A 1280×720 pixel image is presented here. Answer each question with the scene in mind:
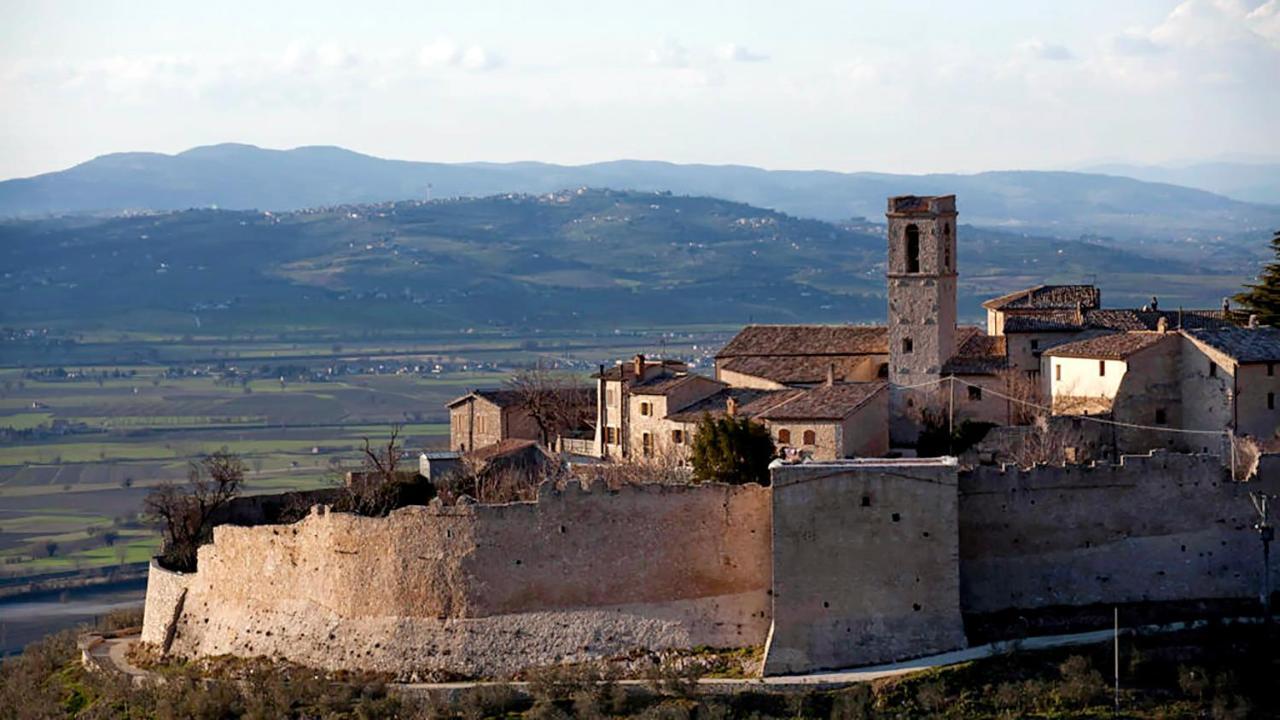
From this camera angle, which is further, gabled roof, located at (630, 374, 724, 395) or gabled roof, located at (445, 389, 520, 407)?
gabled roof, located at (445, 389, 520, 407)

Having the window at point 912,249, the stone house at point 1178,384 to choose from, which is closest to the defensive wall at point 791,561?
the stone house at point 1178,384

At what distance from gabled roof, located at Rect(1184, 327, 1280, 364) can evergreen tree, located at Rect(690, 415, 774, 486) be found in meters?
10.5

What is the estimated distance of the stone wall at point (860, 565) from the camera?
40.2 metres

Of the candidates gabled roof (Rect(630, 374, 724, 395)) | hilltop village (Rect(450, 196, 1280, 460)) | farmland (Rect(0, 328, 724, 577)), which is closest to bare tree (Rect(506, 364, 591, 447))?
hilltop village (Rect(450, 196, 1280, 460))

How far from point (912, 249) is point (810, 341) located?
481 cm

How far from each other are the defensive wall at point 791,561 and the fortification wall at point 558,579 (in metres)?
0.03

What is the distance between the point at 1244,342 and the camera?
50.8m

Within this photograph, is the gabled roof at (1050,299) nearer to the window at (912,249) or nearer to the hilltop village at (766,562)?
the window at (912,249)

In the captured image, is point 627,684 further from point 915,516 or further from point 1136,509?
point 1136,509

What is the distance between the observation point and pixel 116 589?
3401 inches

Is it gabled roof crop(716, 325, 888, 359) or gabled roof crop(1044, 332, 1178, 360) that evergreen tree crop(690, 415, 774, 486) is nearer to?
gabled roof crop(1044, 332, 1178, 360)

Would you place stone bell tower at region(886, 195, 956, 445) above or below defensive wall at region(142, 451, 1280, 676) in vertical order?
above

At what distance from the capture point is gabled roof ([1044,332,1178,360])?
51844 millimetres

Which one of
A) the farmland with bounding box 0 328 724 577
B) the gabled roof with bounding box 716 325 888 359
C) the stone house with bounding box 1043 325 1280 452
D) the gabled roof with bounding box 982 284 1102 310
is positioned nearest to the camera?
the stone house with bounding box 1043 325 1280 452
